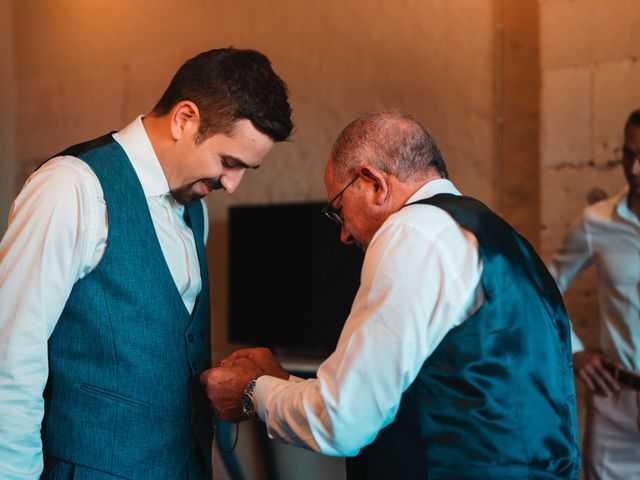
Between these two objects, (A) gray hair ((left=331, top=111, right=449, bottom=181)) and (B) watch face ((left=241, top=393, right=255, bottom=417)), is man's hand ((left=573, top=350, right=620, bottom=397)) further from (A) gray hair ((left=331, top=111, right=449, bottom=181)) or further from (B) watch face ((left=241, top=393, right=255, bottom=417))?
(B) watch face ((left=241, top=393, right=255, bottom=417))

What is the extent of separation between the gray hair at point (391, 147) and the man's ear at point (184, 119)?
0.40 m

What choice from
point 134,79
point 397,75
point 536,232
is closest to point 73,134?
point 134,79

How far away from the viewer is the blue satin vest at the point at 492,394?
47.5 inches

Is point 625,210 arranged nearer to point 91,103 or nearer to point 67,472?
point 67,472

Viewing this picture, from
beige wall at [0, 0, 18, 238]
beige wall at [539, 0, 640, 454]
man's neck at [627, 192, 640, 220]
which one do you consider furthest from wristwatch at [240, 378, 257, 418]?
beige wall at [0, 0, 18, 238]

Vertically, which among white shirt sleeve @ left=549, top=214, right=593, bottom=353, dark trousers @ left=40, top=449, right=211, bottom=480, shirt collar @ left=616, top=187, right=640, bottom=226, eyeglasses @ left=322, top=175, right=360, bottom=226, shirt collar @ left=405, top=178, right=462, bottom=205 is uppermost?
shirt collar @ left=405, top=178, right=462, bottom=205

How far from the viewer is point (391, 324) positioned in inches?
46.0

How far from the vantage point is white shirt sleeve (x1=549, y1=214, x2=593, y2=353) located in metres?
2.64

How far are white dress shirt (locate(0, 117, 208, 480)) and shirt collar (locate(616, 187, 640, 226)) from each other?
6.19 feet

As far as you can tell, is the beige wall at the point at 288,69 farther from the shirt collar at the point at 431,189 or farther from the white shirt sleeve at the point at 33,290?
the shirt collar at the point at 431,189

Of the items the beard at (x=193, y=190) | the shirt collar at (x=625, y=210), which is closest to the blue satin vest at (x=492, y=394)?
the beard at (x=193, y=190)

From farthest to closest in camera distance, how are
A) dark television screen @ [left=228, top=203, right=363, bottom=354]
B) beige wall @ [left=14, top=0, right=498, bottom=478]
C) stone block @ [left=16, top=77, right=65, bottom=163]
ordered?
1. stone block @ [left=16, top=77, right=65, bottom=163]
2. dark television screen @ [left=228, top=203, right=363, bottom=354]
3. beige wall @ [left=14, top=0, right=498, bottom=478]

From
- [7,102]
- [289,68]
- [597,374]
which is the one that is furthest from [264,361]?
[7,102]

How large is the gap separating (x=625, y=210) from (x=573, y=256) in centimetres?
27
